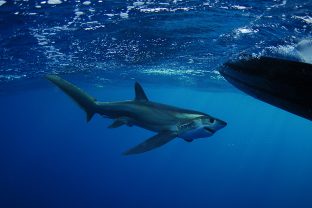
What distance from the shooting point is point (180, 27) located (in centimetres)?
1433

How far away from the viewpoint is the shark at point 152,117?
5333mm

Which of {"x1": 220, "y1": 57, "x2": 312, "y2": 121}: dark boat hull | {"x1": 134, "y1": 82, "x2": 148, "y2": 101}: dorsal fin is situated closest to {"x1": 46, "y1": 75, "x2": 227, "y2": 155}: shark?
{"x1": 134, "y1": 82, "x2": 148, "y2": 101}: dorsal fin

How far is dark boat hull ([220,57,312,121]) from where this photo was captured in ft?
5.19

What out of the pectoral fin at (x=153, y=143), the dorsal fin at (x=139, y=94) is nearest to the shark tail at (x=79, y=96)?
the dorsal fin at (x=139, y=94)

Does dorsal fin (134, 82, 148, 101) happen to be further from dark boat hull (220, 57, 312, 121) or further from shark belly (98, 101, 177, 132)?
dark boat hull (220, 57, 312, 121)

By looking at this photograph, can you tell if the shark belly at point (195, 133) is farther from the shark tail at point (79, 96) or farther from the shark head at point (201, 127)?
the shark tail at point (79, 96)

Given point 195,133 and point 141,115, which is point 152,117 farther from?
point 195,133

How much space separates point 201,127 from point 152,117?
959 millimetres

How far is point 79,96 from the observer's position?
6.10 meters

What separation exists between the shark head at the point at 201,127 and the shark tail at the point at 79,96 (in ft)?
6.72

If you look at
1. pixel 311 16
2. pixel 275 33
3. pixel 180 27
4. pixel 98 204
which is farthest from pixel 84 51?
pixel 98 204

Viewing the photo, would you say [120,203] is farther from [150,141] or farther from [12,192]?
[150,141]

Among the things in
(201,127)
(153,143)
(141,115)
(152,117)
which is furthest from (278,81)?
(141,115)

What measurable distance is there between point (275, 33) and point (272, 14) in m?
2.75
